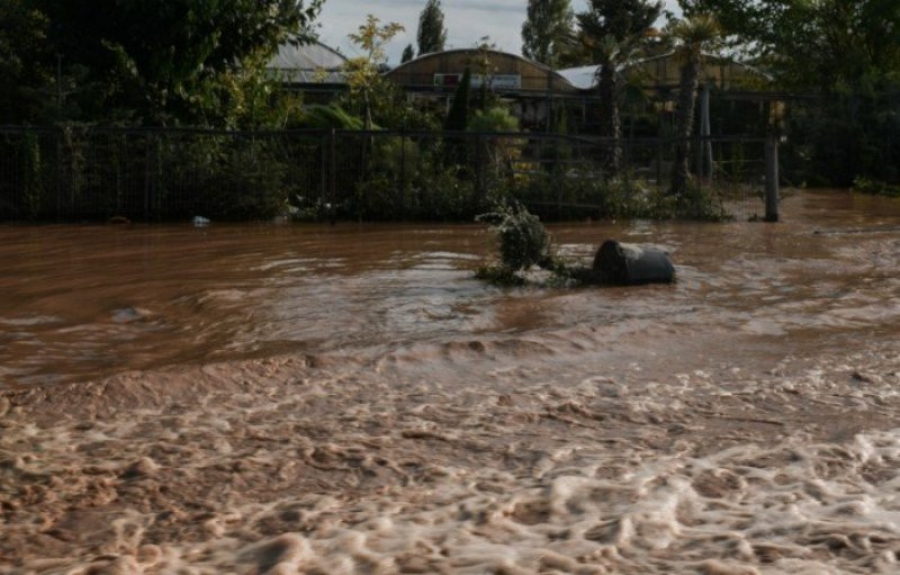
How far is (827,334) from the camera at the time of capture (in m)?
9.72

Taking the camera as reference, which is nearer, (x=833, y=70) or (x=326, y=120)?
(x=326, y=120)

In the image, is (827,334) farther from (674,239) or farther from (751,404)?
(674,239)

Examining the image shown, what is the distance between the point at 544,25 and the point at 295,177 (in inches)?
2099

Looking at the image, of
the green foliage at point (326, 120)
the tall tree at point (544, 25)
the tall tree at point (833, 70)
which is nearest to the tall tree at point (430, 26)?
the tall tree at point (544, 25)

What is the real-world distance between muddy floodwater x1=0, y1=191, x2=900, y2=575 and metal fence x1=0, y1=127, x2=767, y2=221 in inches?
242

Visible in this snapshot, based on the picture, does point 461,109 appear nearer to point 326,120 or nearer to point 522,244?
point 326,120

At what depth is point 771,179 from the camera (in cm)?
1931

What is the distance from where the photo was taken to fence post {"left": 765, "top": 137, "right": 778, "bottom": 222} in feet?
62.0

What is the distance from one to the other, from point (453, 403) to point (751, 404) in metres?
1.73

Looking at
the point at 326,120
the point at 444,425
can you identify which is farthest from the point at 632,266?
the point at 326,120

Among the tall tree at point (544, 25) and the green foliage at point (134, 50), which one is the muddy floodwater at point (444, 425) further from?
the tall tree at point (544, 25)

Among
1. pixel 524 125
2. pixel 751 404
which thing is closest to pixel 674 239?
pixel 751 404

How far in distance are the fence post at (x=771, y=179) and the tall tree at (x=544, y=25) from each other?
50.1 m

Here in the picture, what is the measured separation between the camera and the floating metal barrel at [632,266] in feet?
39.2
